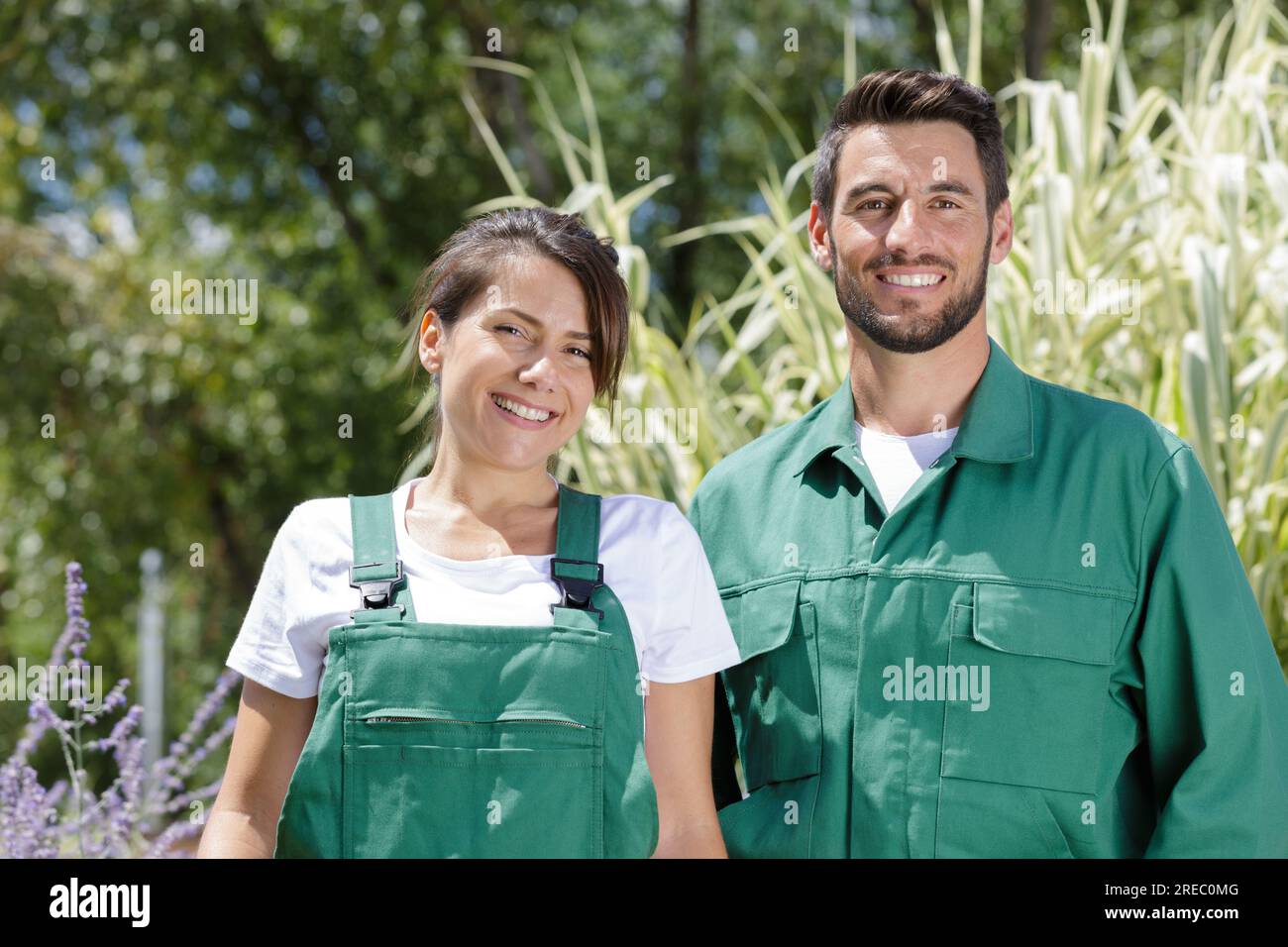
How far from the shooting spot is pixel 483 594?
1516 mm

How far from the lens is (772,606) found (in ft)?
5.84

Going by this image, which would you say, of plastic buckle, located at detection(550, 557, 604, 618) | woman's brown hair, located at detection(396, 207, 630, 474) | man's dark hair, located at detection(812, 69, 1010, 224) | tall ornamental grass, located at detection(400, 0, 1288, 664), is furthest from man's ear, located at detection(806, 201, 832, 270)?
tall ornamental grass, located at detection(400, 0, 1288, 664)

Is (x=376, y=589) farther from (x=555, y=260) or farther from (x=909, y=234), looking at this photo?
(x=909, y=234)

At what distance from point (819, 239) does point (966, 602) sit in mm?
533

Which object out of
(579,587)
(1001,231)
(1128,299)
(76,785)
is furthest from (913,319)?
(76,785)

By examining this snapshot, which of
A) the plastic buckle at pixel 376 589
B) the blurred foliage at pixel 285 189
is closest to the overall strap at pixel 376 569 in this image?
the plastic buckle at pixel 376 589

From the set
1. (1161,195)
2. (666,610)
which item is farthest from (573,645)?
(1161,195)

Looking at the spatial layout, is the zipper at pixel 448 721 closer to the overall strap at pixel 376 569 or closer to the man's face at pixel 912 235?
the overall strap at pixel 376 569

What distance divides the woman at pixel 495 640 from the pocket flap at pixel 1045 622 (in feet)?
1.11

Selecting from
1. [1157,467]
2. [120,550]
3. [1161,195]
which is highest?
[1161,195]

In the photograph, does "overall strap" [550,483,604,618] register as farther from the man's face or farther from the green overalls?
the man's face

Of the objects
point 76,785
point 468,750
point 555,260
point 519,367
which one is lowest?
point 76,785
